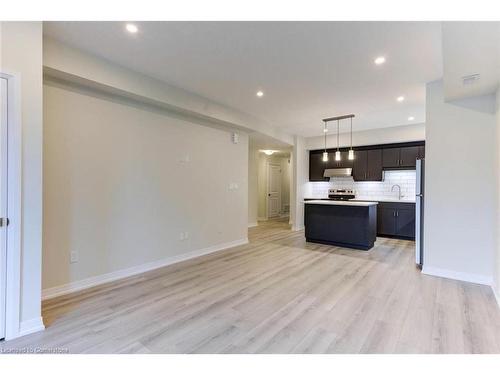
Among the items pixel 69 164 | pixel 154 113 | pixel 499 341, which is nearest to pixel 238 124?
pixel 154 113

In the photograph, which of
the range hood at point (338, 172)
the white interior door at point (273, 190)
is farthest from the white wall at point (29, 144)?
the white interior door at point (273, 190)

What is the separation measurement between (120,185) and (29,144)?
1.38m

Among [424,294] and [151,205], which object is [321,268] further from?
[151,205]

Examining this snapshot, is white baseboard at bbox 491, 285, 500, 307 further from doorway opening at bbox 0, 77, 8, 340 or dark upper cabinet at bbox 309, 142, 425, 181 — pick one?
doorway opening at bbox 0, 77, 8, 340

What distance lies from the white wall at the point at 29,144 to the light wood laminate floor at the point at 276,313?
377 mm

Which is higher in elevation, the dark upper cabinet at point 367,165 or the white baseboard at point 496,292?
the dark upper cabinet at point 367,165

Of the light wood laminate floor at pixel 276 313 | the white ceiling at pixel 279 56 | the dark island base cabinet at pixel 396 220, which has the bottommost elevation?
the light wood laminate floor at pixel 276 313

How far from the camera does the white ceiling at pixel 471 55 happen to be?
6.15ft

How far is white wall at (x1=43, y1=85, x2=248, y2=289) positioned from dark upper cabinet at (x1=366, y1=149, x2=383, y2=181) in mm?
4062

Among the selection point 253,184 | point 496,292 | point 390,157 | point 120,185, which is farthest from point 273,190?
point 496,292

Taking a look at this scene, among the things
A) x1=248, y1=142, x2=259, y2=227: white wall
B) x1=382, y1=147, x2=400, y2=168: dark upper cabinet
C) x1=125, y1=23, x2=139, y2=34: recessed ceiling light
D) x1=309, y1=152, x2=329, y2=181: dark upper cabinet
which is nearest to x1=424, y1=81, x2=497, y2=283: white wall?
x1=382, y1=147, x2=400, y2=168: dark upper cabinet

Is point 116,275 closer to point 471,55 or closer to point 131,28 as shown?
point 131,28

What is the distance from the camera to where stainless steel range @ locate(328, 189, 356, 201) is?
281 inches

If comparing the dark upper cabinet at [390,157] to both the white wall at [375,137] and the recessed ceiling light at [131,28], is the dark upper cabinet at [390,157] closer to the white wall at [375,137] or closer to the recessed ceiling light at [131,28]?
the white wall at [375,137]
